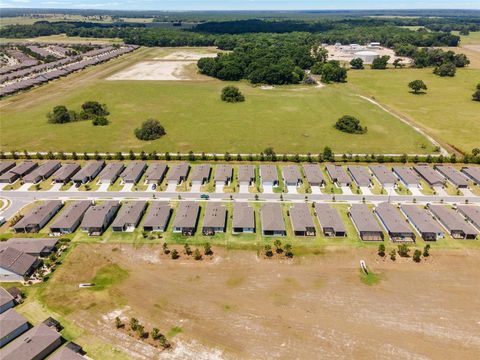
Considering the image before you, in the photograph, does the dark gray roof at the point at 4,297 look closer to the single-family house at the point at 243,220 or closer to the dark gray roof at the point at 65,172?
the single-family house at the point at 243,220

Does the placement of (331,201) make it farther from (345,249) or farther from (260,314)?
(260,314)

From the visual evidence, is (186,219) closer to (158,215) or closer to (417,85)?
(158,215)

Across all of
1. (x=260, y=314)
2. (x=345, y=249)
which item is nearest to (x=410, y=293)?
(x=345, y=249)

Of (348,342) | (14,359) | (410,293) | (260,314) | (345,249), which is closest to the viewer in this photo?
(14,359)

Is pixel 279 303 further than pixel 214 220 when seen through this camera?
No

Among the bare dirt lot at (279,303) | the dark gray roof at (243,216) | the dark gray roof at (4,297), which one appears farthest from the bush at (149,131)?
the dark gray roof at (4,297)

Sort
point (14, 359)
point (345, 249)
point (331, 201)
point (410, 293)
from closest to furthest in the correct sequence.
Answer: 1. point (14, 359)
2. point (410, 293)
3. point (345, 249)
4. point (331, 201)

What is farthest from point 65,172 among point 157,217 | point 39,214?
point 157,217
